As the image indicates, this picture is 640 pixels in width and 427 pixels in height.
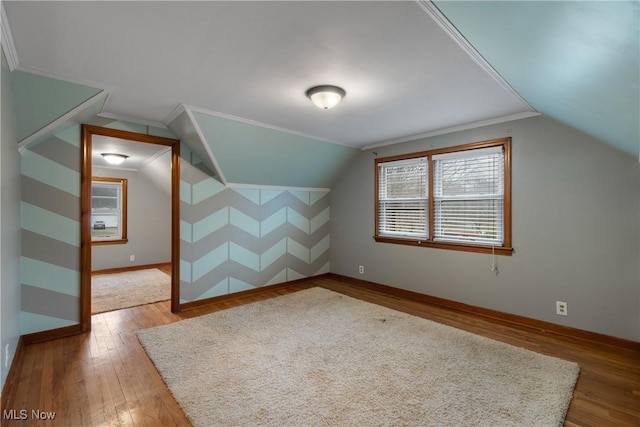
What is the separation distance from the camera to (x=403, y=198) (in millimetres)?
4211

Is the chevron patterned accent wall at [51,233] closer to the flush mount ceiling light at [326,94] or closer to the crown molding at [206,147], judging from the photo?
the crown molding at [206,147]

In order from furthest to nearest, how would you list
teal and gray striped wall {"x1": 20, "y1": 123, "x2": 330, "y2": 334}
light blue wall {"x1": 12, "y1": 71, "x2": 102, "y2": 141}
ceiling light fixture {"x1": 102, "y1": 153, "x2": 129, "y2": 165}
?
ceiling light fixture {"x1": 102, "y1": 153, "x2": 129, "y2": 165}
teal and gray striped wall {"x1": 20, "y1": 123, "x2": 330, "y2": 334}
light blue wall {"x1": 12, "y1": 71, "x2": 102, "y2": 141}

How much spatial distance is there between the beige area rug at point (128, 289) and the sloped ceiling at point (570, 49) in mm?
4497

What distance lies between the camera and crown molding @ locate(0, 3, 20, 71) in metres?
1.53

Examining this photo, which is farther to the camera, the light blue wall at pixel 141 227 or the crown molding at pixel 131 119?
the light blue wall at pixel 141 227

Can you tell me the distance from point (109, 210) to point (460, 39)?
676 cm

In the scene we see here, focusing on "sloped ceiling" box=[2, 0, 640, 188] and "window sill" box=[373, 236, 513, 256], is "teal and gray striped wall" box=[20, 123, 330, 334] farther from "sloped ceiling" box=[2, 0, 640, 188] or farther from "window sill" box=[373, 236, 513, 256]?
"window sill" box=[373, 236, 513, 256]

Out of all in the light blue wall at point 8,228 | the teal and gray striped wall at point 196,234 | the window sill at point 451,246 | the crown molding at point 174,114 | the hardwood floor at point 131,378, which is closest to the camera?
the hardwood floor at point 131,378

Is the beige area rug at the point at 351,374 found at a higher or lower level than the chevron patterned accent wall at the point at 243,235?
lower

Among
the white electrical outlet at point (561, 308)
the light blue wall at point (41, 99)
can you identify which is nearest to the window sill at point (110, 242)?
the light blue wall at point (41, 99)

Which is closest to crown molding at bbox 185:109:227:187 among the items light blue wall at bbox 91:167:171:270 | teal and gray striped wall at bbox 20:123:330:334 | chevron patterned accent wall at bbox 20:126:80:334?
teal and gray striped wall at bbox 20:123:330:334

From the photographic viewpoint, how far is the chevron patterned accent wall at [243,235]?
3.69 meters

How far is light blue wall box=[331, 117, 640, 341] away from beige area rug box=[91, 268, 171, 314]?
12.8 ft

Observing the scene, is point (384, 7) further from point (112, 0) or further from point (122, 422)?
point (122, 422)
